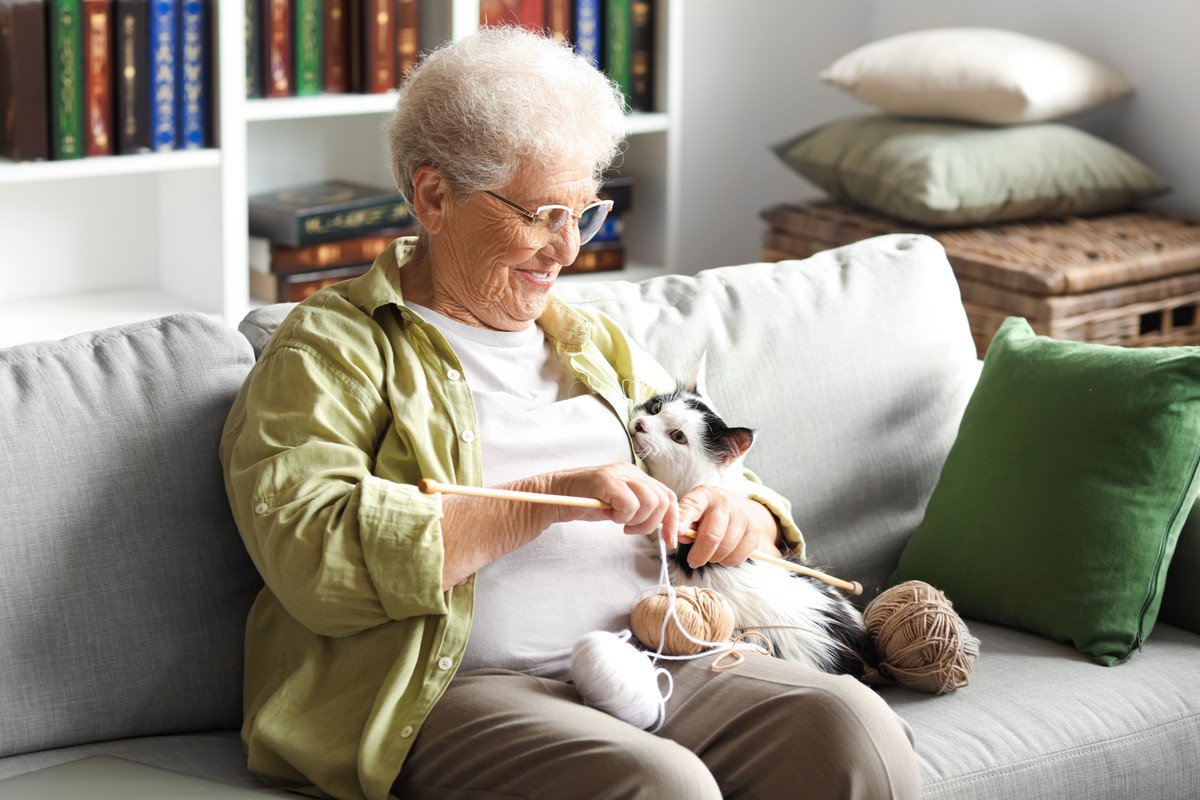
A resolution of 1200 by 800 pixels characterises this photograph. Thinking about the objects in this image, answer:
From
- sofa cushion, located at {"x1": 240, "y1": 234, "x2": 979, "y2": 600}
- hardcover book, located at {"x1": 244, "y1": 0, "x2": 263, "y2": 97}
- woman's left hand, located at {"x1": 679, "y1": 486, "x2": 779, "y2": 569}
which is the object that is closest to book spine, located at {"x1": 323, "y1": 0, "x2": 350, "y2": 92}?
hardcover book, located at {"x1": 244, "y1": 0, "x2": 263, "y2": 97}

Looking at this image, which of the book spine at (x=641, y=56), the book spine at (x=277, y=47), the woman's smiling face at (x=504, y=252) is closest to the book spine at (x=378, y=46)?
the book spine at (x=277, y=47)

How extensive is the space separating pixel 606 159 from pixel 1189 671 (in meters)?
0.91

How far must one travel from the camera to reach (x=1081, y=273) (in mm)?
2527

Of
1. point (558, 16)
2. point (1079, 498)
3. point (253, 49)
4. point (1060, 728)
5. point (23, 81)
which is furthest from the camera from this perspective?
point (558, 16)

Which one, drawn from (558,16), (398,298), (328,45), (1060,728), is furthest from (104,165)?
(1060,728)

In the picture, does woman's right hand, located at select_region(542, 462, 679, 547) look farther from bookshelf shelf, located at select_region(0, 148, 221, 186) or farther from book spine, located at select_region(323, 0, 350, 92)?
book spine, located at select_region(323, 0, 350, 92)

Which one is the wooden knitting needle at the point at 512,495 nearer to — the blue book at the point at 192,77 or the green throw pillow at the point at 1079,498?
the green throw pillow at the point at 1079,498

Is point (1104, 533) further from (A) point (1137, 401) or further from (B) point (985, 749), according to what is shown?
(B) point (985, 749)

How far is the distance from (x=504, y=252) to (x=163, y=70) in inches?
49.3

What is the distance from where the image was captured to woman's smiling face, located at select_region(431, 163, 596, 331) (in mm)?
1514

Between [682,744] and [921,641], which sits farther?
[921,641]

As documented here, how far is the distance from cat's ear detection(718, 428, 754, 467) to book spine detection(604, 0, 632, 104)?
159 centimetres

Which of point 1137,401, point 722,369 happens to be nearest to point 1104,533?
point 1137,401

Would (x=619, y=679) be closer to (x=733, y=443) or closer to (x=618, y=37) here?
(x=733, y=443)
